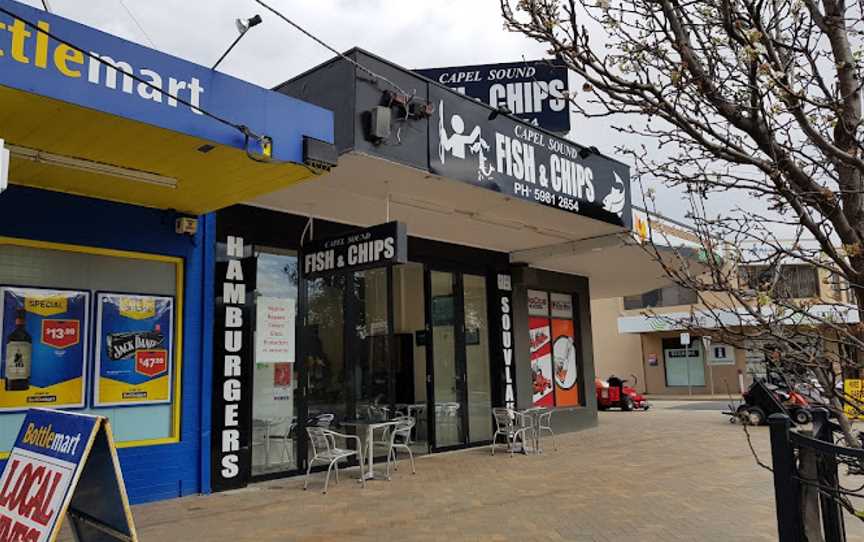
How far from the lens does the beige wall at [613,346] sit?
30.4 m

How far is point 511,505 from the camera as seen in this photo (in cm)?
677

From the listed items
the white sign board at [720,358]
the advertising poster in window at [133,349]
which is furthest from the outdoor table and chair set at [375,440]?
the white sign board at [720,358]

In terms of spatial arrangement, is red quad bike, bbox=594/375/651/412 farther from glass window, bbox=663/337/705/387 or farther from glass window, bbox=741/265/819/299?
glass window, bbox=741/265/819/299

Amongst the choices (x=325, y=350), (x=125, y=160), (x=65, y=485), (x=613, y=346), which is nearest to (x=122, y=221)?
(x=125, y=160)

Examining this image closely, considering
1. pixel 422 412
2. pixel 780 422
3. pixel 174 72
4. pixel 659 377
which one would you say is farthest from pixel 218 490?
pixel 659 377

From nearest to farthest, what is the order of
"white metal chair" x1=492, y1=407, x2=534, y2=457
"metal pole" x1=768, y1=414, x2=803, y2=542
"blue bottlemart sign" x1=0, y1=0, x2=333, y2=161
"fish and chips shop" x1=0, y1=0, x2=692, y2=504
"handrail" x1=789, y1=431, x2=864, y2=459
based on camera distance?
"handrail" x1=789, y1=431, x2=864, y2=459, "metal pole" x1=768, y1=414, x2=803, y2=542, "blue bottlemart sign" x1=0, y1=0, x2=333, y2=161, "fish and chips shop" x1=0, y1=0, x2=692, y2=504, "white metal chair" x1=492, y1=407, x2=534, y2=457

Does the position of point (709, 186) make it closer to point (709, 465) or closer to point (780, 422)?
point (780, 422)

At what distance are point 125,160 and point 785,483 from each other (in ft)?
17.6

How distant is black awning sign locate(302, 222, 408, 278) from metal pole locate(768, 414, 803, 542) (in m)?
4.03

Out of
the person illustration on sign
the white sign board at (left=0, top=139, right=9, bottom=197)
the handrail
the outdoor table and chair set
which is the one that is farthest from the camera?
the outdoor table and chair set

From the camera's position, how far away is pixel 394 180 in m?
7.27

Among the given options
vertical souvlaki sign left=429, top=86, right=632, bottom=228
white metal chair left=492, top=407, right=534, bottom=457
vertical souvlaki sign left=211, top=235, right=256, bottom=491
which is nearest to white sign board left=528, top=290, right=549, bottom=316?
white metal chair left=492, top=407, right=534, bottom=457

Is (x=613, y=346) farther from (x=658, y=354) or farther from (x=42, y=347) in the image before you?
(x=42, y=347)

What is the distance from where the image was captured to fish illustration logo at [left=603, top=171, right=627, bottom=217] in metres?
9.62
